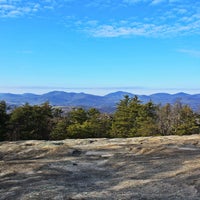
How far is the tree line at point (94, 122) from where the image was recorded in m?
76.8

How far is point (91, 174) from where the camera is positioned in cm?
2145

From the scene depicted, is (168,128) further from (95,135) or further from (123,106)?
(95,135)

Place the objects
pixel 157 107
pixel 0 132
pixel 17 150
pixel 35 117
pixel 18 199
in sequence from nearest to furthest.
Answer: pixel 18 199
pixel 17 150
pixel 0 132
pixel 35 117
pixel 157 107

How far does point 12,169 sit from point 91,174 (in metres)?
5.08

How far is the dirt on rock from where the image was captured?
16844mm

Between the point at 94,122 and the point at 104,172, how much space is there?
63.3 m

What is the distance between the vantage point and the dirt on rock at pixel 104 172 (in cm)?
1684

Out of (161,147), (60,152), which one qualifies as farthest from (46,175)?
(161,147)

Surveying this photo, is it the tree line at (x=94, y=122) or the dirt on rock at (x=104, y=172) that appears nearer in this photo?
the dirt on rock at (x=104, y=172)

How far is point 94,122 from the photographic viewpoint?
85250 mm

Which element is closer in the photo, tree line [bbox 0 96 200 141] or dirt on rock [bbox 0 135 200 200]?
dirt on rock [bbox 0 135 200 200]

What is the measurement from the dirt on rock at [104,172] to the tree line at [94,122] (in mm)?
45385

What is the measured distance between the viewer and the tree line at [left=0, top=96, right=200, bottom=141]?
76.8m

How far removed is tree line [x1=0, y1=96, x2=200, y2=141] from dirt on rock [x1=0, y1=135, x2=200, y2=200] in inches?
1787
